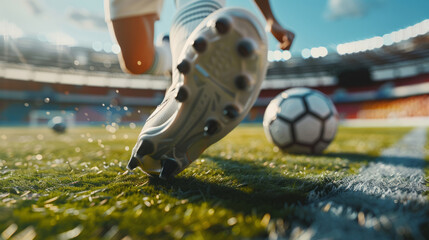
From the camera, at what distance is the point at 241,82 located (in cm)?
A: 88

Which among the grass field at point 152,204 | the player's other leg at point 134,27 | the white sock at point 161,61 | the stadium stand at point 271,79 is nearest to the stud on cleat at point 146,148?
the grass field at point 152,204

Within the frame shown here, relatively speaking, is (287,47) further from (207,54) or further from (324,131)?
(324,131)

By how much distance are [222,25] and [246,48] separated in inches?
4.4

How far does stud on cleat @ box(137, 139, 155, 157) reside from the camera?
0.99 m

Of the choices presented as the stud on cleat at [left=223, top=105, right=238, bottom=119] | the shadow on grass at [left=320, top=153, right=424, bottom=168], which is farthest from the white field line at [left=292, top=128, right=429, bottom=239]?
the shadow on grass at [left=320, top=153, right=424, bottom=168]

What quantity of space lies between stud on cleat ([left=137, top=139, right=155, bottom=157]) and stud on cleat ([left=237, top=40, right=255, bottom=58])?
1.58ft

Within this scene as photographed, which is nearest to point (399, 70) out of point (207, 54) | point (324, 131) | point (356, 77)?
point (356, 77)

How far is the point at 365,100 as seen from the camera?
86.9ft

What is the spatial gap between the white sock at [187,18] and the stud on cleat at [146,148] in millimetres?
452

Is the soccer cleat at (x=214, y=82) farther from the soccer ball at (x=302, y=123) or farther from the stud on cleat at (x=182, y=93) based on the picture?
the soccer ball at (x=302, y=123)

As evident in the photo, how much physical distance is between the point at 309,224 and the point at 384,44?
27130mm

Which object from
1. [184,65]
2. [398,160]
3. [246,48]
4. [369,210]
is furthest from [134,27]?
[398,160]

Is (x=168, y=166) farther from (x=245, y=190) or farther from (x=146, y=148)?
(x=245, y=190)

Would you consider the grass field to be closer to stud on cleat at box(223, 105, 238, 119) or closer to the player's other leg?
stud on cleat at box(223, 105, 238, 119)
